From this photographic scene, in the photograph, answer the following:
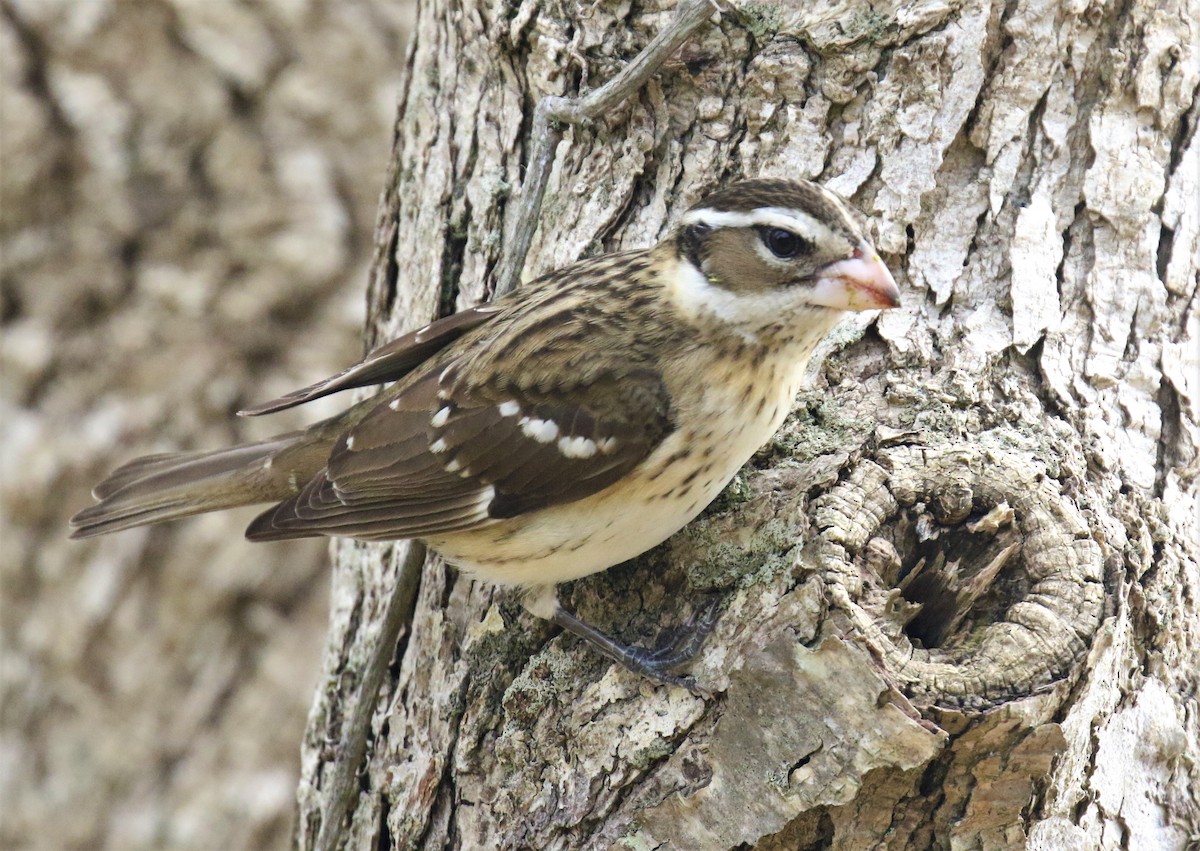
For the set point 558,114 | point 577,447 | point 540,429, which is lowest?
point 577,447

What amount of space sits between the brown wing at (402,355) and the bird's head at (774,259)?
543 millimetres

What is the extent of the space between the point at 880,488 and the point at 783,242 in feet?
2.15

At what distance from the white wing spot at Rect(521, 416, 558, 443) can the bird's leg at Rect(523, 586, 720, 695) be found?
1.42 feet

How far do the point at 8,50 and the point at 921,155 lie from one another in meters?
4.14

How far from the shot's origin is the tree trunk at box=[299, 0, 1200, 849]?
8.30 ft

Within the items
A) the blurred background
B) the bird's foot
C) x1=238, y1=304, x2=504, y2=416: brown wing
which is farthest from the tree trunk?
the blurred background

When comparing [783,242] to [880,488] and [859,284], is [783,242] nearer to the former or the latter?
[859,284]

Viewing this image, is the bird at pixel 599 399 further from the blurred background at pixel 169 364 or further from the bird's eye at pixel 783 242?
the blurred background at pixel 169 364

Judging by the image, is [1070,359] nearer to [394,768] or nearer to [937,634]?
[937,634]

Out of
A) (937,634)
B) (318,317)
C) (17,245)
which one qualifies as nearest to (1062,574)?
(937,634)

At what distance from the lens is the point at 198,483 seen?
12.2 feet

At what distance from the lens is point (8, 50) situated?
5.54 metres

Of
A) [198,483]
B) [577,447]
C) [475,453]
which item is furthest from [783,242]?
[198,483]

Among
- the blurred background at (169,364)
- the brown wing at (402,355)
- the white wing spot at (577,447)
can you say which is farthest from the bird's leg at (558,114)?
the blurred background at (169,364)
